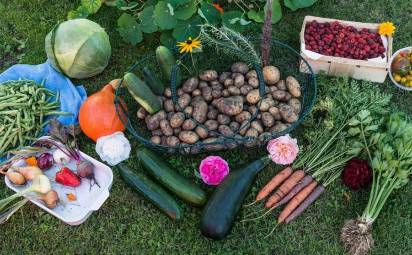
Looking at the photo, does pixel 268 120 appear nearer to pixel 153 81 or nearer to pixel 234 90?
pixel 234 90

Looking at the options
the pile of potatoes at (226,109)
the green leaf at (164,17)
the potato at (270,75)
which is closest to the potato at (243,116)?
the pile of potatoes at (226,109)

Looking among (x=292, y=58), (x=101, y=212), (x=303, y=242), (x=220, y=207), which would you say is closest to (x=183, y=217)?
(x=220, y=207)

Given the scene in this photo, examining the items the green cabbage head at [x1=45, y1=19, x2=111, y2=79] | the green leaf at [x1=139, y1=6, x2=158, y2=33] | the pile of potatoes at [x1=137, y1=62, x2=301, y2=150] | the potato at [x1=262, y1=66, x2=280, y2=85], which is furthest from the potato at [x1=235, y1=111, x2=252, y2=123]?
the green cabbage head at [x1=45, y1=19, x2=111, y2=79]

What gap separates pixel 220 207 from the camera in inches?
134

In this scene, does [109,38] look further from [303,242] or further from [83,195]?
[303,242]

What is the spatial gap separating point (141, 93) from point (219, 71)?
82 centimetres

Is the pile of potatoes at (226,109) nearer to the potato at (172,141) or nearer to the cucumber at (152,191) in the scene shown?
the potato at (172,141)

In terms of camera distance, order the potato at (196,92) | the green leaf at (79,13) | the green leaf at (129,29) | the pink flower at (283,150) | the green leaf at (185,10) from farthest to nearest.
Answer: the green leaf at (79,13), the green leaf at (129,29), the green leaf at (185,10), the potato at (196,92), the pink flower at (283,150)

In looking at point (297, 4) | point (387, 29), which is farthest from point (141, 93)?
point (387, 29)

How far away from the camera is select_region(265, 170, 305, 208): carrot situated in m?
3.59

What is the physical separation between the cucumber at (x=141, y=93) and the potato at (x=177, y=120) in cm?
19

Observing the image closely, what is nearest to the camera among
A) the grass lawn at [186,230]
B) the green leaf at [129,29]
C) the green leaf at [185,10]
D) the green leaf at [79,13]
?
the grass lawn at [186,230]

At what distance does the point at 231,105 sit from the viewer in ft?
12.0

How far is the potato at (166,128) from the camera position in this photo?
3742 mm
